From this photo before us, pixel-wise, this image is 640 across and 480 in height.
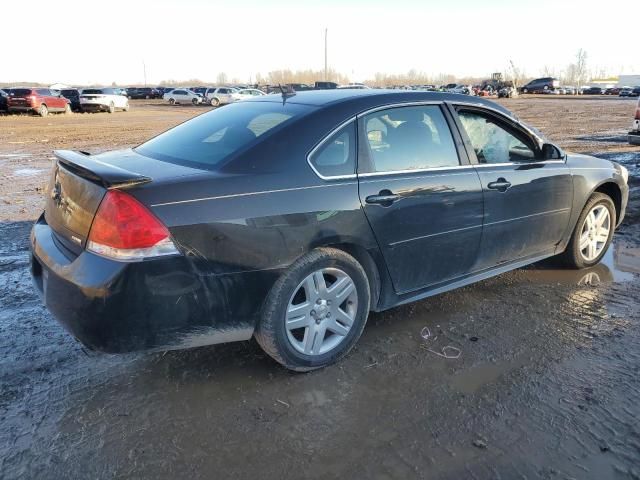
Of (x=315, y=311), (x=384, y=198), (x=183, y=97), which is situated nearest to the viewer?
(x=315, y=311)

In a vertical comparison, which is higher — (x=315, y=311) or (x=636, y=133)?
(x=636, y=133)

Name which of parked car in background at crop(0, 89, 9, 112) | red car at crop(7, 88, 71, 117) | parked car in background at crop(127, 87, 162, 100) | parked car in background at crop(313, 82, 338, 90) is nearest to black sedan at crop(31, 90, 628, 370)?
parked car in background at crop(313, 82, 338, 90)

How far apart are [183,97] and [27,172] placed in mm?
43158

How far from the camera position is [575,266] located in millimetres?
4824

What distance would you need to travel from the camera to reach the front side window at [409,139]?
3.37m

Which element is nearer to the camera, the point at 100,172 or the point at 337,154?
the point at 100,172

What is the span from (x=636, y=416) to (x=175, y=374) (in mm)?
2518

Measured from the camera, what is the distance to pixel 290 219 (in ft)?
9.46

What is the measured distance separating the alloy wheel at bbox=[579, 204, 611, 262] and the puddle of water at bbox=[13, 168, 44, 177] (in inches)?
371

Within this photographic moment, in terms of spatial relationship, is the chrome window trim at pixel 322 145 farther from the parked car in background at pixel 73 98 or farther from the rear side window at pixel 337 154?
the parked car in background at pixel 73 98

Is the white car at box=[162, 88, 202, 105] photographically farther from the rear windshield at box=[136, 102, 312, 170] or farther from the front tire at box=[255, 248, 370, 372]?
the front tire at box=[255, 248, 370, 372]

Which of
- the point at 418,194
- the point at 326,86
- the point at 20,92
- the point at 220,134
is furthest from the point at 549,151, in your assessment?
the point at 20,92

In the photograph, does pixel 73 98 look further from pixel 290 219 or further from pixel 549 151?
pixel 290 219

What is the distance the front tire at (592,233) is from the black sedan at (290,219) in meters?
0.66
